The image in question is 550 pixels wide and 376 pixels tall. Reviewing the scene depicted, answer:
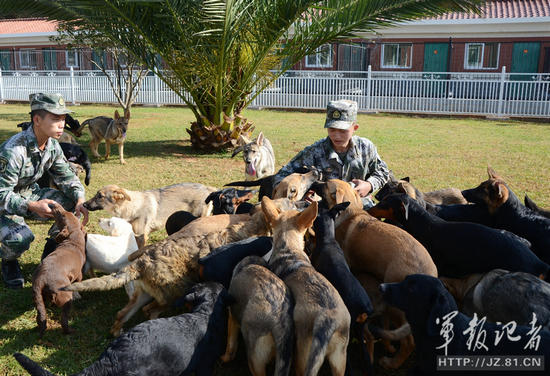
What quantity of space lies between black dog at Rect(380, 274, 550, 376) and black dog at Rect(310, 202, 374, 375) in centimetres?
27

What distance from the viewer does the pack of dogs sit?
3256 mm

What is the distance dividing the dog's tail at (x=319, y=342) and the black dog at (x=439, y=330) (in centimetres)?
52

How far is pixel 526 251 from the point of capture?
4.09 meters

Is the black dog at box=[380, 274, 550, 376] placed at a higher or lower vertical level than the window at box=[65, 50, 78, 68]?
lower

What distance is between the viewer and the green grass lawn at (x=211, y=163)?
423 cm

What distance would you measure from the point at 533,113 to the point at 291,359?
2350 cm

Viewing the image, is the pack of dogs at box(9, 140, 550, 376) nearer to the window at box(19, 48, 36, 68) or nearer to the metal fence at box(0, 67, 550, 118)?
the metal fence at box(0, 67, 550, 118)

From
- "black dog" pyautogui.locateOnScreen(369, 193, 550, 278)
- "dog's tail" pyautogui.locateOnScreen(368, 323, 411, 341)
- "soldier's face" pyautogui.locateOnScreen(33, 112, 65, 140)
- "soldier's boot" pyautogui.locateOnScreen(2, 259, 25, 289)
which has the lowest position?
"soldier's boot" pyautogui.locateOnScreen(2, 259, 25, 289)

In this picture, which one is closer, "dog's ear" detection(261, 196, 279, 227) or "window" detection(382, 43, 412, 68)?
"dog's ear" detection(261, 196, 279, 227)

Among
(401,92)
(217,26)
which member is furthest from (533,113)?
(217,26)

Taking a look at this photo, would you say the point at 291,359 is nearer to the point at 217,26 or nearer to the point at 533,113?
the point at 217,26

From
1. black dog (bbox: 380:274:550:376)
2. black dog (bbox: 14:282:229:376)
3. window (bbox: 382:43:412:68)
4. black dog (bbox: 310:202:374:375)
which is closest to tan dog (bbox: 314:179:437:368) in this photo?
black dog (bbox: 310:202:374:375)

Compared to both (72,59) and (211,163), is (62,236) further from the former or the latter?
(72,59)

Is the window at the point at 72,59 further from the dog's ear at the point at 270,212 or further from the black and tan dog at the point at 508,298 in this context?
the black and tan dog at the point at 508,298
